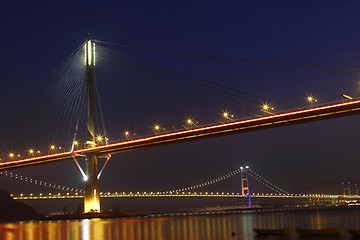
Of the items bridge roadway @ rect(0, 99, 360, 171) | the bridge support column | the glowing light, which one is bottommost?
the bridge support column

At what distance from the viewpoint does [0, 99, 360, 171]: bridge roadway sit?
3772 cm

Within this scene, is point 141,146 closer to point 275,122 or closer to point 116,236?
point 275,122

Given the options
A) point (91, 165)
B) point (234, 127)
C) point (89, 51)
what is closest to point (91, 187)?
point (91, 165)

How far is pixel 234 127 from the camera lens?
42.3m

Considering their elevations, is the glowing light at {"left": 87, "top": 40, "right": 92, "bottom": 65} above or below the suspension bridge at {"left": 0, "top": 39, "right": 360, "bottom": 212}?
above

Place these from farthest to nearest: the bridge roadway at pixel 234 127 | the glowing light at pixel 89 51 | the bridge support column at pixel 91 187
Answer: the glowing light at pixel 89 51 < the bridge support column at pixel 91 187 < the bridge roadway at pixel 234 127

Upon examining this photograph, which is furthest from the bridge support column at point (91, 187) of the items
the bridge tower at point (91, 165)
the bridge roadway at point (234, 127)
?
the bridge roadway at point (234, 127)

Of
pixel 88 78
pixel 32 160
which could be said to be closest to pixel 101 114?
pixel 88 78

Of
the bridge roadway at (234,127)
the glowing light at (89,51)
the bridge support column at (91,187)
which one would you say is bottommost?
the bridge support column at (91,187)

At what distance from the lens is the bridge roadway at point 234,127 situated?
3772cm

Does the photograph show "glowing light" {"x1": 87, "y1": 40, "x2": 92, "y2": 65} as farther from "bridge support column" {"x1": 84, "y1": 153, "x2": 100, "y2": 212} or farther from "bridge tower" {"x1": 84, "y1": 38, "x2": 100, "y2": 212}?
"bridge support column" {"x1": 84, "y1": 153, "x2": 100, "y2": 212}

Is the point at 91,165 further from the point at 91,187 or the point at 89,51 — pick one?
the point at 89,51

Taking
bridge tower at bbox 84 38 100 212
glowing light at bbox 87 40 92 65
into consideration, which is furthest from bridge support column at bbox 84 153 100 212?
glowing light at bbox 87 40 92 65

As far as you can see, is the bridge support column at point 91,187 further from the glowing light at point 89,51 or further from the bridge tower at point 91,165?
the glowing light at point 89,51
